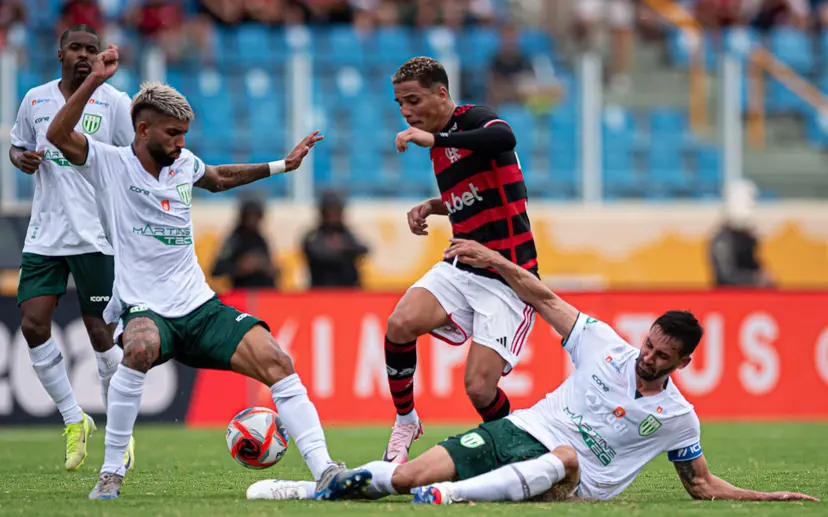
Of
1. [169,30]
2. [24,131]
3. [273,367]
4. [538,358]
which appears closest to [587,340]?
[273,367]

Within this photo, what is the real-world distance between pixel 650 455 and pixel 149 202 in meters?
3.13

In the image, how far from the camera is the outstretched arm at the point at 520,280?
7.17 metres

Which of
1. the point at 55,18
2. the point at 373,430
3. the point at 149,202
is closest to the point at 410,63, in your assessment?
the point at 149,202

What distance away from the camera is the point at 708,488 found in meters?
6.96

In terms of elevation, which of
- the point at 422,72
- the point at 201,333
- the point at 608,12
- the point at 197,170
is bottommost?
the point at 201,333

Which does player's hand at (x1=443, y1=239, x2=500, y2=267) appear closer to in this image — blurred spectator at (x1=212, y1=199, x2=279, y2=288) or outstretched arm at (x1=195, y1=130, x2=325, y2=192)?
outstretched arm at (x1=195, y1=130, x2=325, y2=192)

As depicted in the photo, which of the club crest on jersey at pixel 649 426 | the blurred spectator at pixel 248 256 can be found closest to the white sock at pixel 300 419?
the club crest on jersey at pixel 649 426

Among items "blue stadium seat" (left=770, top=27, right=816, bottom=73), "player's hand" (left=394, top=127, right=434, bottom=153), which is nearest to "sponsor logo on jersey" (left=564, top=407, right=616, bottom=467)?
"player's hand" (left=394, top=127, right=434, bottom=153)

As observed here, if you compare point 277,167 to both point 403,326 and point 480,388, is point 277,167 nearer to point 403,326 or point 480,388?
point 403,326

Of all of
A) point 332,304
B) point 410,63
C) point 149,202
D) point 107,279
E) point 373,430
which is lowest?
point 373,430

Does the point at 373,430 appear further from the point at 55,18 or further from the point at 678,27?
the point at 678,27

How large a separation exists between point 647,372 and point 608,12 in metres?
14.4

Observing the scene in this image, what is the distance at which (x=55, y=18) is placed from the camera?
17.5 m

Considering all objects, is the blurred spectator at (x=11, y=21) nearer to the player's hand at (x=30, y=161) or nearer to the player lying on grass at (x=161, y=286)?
the player's hand at (x=30, y=161)
